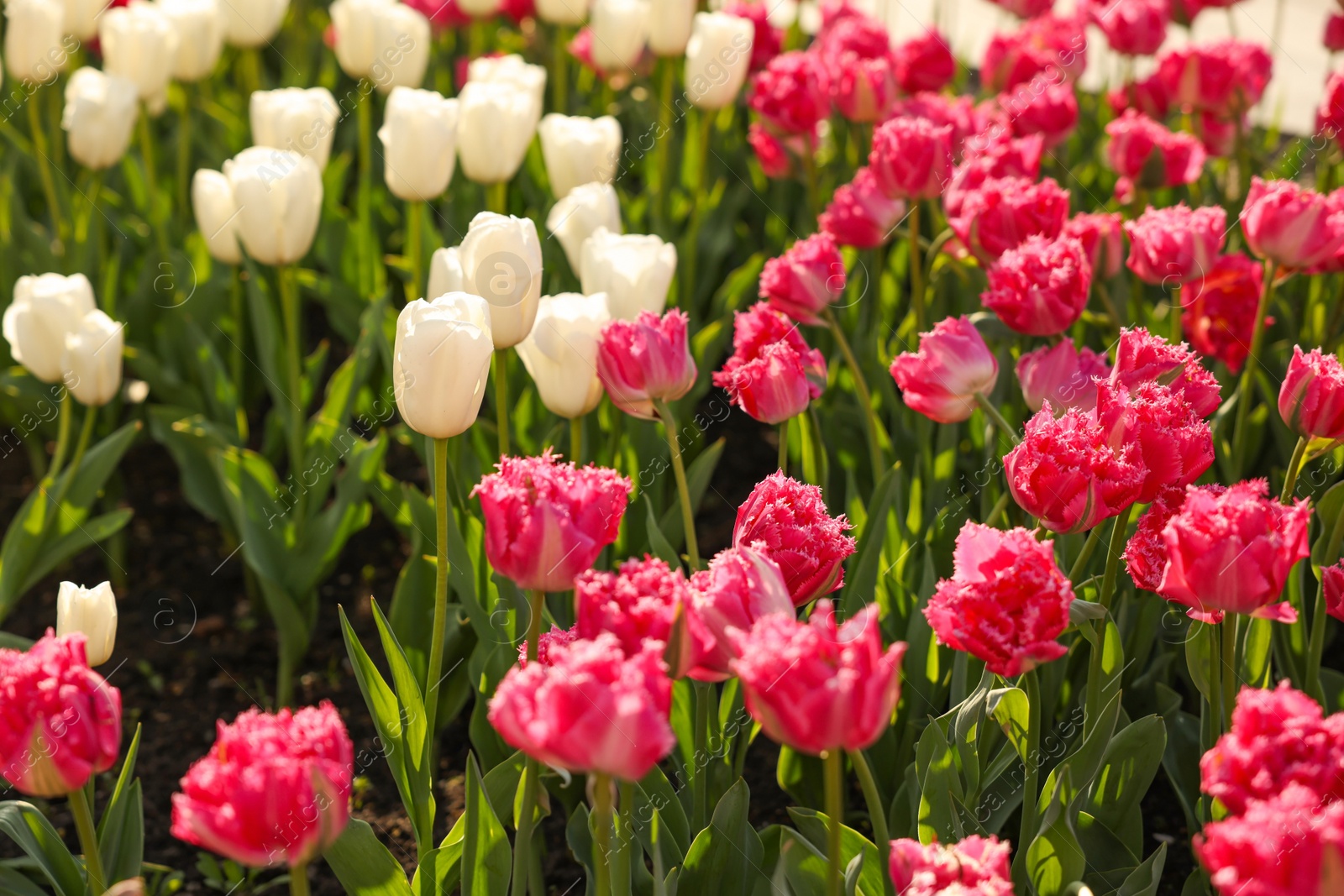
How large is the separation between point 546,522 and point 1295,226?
1.11 m

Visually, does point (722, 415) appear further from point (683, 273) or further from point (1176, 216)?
point (1176, 216)

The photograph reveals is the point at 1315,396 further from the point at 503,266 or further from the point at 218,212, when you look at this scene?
the point at 218,212

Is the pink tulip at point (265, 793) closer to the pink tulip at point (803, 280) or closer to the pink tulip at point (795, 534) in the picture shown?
the pink tulip at point (795, 534)

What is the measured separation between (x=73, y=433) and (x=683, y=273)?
3.92 feet

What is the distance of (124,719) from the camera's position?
198 cm

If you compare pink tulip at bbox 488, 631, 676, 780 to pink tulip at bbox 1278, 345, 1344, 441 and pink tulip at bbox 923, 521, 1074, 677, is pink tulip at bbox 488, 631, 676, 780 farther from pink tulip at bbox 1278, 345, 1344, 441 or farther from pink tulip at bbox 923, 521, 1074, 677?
pink tulip at bbox 1278, 345, 1344, 441

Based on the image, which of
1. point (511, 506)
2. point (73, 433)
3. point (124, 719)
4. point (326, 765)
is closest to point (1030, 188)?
point (511, 506)

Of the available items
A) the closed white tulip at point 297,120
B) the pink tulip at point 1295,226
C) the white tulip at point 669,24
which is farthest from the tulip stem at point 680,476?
the white tulip at point 669,24

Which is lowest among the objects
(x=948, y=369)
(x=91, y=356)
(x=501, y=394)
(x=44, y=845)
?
(x=44, y=845)

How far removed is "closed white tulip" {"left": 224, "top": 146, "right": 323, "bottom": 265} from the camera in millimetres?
1925

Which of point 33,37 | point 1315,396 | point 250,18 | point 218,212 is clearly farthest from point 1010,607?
point 250,18

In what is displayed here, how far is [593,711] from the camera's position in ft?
2.45

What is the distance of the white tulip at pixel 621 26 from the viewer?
281 centimetres

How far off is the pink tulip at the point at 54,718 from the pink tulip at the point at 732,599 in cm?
42
